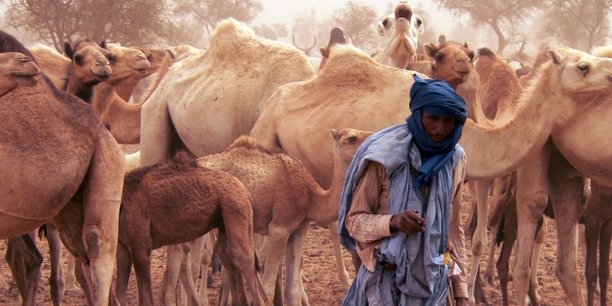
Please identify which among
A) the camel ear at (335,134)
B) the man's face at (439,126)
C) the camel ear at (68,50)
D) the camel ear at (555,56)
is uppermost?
the camel ear at (555,56)

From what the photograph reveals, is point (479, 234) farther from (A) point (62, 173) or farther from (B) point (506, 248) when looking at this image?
(A) point (62, 173)

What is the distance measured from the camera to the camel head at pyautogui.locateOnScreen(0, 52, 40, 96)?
4.88m

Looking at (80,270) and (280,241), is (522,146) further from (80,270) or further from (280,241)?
(80,270)

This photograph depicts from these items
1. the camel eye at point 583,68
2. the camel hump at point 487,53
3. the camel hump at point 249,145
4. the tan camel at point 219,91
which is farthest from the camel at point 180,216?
the camel hump at point 487,53

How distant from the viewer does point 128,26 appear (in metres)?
27.1

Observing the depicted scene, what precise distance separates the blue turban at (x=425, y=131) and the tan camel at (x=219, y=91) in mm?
4229

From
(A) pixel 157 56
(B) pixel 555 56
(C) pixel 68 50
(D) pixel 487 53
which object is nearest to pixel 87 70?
(C) pixel 68 50

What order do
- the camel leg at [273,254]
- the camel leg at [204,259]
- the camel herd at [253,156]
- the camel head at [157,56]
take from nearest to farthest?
the camel herd at [253,156]
the camel leg at [273,254]
the camel leg at [204,259]
the camel head at [157,56]

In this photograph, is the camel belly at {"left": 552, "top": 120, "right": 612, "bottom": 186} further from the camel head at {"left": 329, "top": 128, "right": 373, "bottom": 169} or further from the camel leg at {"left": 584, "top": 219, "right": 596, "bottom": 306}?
the camel head at {"left": 329, "top": 128, "right": 373, "bottom": 169}

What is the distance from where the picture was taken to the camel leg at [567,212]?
7.05 metres

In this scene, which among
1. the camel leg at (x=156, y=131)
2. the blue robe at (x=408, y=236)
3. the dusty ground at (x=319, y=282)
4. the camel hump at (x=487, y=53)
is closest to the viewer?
the blue robe at (x=408, y=236)

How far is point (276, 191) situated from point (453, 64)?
1.71 meters

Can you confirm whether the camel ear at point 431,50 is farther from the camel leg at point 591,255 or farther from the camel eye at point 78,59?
the camel eye at point 78,59

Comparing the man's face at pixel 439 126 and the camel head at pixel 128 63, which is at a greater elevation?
the man's face at pixel 439 126
